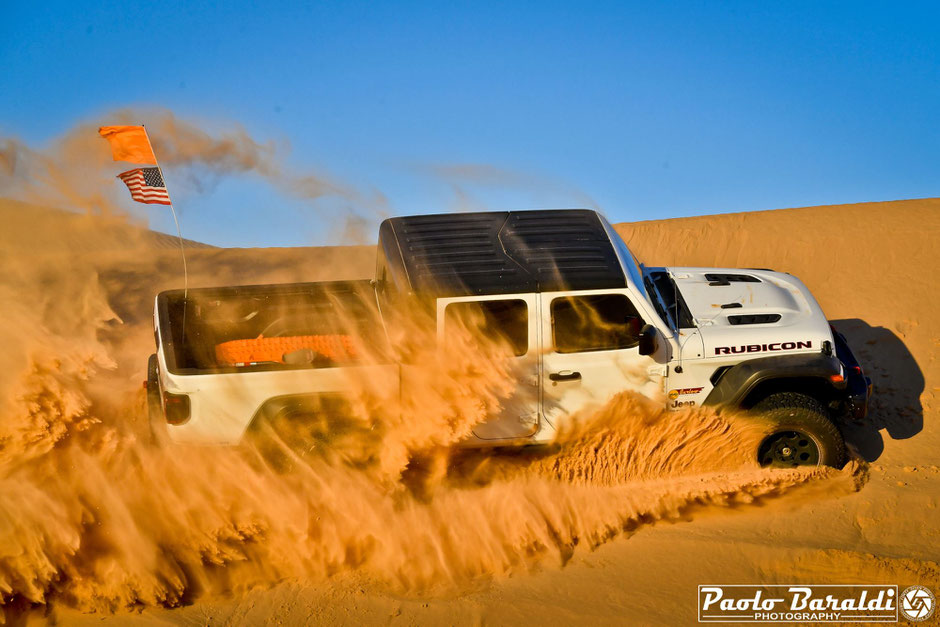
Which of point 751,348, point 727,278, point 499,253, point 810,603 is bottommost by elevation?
point 810,603

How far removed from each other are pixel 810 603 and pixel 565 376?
212cm

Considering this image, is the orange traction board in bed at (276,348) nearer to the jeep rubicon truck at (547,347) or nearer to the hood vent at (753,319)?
the jeep rubicon truck at (547,347)

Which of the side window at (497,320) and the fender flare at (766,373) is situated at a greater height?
the side window at (497,320)

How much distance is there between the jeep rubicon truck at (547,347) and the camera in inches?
191

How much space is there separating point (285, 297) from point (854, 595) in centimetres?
498

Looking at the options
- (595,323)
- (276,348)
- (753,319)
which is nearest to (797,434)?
(753,319)

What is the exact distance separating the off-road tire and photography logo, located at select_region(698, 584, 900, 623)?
55.8 inches

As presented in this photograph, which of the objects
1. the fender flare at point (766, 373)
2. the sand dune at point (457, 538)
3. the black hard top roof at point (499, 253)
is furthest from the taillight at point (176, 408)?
the fender flare at point (766, 373)

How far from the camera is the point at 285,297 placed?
21.3ft

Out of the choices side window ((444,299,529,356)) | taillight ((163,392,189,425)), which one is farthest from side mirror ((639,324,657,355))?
taillight ((163,392,189,425))

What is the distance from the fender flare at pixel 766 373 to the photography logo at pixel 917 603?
1.69 metres

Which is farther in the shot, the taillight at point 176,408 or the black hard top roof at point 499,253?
the black hard top roof at point 499,253

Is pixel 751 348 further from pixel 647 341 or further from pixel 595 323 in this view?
pixel 595 323

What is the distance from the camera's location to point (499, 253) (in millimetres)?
5488
